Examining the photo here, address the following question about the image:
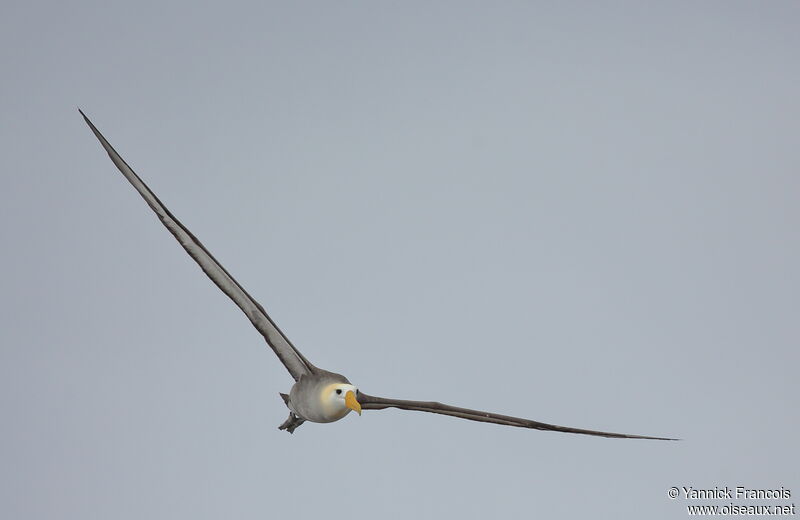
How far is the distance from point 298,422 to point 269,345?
70.2 inches

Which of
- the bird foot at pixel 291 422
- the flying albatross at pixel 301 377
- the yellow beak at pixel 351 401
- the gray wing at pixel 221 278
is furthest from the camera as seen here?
the bird foot at pixel 291 422

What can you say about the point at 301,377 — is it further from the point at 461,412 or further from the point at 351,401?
the point at 461,412

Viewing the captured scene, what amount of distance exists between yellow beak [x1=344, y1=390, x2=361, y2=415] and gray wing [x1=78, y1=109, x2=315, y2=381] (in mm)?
1163

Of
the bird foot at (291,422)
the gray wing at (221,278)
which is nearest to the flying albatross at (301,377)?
the gray wing at (221,278)

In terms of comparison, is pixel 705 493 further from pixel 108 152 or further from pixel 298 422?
pixel 108 152

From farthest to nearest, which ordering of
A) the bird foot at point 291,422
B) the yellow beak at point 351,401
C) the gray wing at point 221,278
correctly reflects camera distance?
the bird foot at point 291,422
the gray wing at point 221,278
the yellow beak at point 351,401

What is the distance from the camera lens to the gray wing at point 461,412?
75.5ft

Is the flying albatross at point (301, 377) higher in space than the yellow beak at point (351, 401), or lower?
higher

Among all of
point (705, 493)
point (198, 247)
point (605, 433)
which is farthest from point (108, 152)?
point (705, 493)

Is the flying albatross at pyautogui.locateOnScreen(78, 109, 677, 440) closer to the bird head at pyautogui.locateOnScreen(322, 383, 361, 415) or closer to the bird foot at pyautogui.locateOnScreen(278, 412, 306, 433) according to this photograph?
the bird head at pyautogui.locateOnScreen(322, 383, 361, 415)

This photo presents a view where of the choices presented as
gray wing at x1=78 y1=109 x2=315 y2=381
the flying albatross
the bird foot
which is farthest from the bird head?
the bird foot

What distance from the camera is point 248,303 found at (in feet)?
78.1

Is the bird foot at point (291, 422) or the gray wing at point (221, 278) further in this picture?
the bird foot at point (291, 422)

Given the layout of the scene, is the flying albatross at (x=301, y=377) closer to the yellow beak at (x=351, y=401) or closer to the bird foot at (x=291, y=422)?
the yellow beak at (x=351, y=401)
